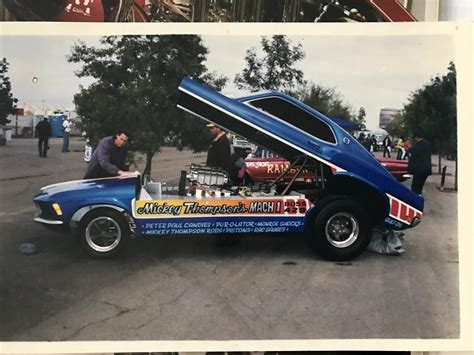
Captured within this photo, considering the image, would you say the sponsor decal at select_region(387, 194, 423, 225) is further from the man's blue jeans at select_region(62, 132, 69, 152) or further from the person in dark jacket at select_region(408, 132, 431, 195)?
the man's blue jeans at select_region(62, 132, 69, 152)

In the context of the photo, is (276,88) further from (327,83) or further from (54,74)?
(54,74)

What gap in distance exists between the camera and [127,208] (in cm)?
254

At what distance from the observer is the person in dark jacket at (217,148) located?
253 cm

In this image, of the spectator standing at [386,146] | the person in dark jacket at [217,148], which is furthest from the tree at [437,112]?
the person in dark jacket at [217,148]

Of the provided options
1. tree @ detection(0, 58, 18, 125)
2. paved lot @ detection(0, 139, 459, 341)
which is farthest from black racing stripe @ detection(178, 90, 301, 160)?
tree @ detection(0, 58, 18, 125)

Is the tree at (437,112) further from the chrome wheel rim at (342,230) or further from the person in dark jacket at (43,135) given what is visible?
the person in dark jacket at (43,135)

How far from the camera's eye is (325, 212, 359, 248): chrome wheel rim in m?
2.62

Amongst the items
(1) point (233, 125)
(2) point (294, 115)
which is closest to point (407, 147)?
(2) point (294, 115)

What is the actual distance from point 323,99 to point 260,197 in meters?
0.67

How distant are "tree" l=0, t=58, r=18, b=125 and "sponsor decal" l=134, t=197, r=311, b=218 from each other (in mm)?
892

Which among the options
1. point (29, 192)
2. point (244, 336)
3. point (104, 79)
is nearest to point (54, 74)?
point (104, 79)

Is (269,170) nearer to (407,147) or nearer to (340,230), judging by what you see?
(340,230)

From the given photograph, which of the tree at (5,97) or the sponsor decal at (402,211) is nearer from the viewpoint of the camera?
the tree at (5,97)

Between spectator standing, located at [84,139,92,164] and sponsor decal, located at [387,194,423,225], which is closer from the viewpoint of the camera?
spectator standing, located at [84,139,92,164]
